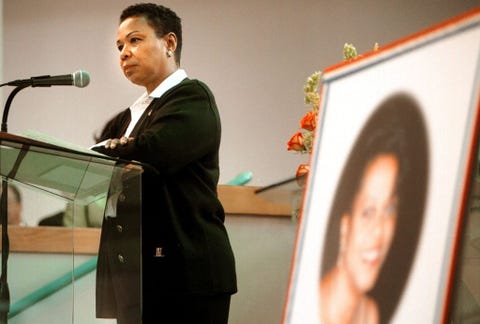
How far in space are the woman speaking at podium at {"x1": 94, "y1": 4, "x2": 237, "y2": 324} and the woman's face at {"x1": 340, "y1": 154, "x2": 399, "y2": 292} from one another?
31.2 inches

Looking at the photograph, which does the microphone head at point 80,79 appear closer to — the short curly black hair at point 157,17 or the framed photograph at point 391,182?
the short curly black hair at point 157,17

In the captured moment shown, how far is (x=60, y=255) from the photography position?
1696 mm

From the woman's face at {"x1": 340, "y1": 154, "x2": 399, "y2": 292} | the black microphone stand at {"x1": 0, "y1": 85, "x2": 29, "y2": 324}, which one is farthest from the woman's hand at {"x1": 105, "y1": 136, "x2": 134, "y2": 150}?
the woman's face at {"x1": 340, "y1": 154, "x2": 399, "y2": 292}

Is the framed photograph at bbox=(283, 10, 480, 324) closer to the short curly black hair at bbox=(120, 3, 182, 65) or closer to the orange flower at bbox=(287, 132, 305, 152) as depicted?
the orange flower at bbox=(287, 132, 305, 152)

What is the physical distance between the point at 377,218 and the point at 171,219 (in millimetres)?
960

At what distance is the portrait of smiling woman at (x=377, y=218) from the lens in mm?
919

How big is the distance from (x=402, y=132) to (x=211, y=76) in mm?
4737

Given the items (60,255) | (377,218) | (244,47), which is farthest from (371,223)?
(244,47)

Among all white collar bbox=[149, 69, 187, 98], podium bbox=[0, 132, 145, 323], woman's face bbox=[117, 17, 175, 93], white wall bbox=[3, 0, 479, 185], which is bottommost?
podium bbox=[0, 132, 145, 323]

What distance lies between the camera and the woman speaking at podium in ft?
5.66

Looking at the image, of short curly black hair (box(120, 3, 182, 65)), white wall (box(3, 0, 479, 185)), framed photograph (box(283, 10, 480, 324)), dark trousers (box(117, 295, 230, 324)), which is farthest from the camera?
white wall (box(3, 0, 479, 185))

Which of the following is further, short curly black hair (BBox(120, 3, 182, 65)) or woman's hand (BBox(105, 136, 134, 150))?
short curly black hair (BBox(120, 3, 182, 65))

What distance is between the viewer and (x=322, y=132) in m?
1.15

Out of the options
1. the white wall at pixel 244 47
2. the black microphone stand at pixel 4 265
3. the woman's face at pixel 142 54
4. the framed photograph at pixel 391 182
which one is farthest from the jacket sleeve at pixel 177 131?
the white wall at pixel 244 47
